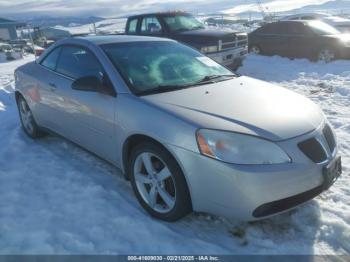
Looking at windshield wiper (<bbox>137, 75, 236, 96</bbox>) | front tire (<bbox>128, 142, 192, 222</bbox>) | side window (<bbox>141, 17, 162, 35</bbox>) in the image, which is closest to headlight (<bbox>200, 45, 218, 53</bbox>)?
side window (<bbox>141, 17, 162, 35</bbox>)

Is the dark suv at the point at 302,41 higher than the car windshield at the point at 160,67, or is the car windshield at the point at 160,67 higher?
the car windshield at the point at 160,67

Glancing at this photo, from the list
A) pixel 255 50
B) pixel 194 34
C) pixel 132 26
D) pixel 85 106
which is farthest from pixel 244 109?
pixel 255 50

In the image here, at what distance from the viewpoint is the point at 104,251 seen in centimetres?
279

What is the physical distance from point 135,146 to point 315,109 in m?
1.75

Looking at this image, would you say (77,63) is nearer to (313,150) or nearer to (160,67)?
(160,67)

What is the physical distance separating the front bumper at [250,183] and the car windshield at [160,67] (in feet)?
3.00

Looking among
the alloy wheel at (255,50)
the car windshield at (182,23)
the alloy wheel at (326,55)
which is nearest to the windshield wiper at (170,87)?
the car windshield at (182,23)

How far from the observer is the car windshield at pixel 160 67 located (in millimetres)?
3461

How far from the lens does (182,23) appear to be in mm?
10281

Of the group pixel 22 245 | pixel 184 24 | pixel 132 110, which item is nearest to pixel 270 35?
pixel 184 24

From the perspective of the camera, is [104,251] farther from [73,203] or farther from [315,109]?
[315,109]

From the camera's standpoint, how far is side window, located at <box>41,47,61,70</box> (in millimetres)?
4609

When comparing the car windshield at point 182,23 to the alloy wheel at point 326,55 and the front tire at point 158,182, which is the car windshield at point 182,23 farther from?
the front tire at point 158,182

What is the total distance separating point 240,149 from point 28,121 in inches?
147
